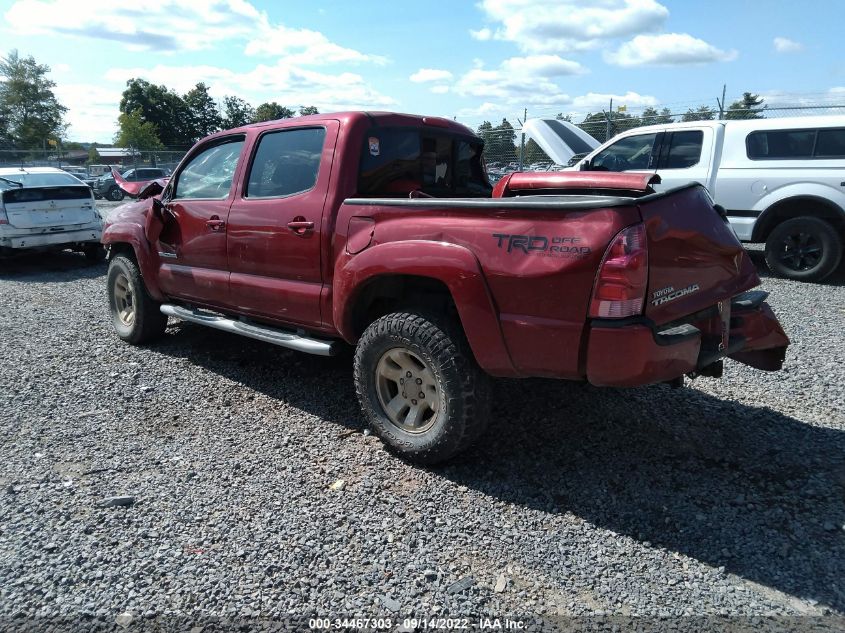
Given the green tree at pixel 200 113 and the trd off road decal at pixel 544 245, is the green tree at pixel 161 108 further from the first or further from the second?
the trd off road decal at pixel 544 245

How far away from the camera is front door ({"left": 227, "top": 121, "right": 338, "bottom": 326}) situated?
388 centimetres

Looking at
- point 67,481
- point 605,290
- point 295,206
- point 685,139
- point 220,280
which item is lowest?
point 67,481

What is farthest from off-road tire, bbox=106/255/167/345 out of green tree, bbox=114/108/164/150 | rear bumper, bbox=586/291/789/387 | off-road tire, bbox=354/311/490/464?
green tree, bbox=114/108/164/150

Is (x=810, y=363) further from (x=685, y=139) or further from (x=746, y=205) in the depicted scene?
(x=685, y=139)

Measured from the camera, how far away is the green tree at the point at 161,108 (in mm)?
79688

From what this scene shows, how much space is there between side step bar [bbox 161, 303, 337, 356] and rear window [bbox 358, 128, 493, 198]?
1014mm

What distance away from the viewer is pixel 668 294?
287cm

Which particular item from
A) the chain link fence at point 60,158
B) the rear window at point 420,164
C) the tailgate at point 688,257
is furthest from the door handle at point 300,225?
the chain link fence at point 60,158

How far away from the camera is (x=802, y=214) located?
8312 mm

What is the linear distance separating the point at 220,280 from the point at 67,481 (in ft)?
5.76

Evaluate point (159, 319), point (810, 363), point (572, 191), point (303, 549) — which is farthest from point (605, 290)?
point (159, 319)

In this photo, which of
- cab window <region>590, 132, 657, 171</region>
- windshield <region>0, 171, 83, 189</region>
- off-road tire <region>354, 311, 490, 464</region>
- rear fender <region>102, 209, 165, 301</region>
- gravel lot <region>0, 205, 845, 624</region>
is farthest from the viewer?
windshield <region>0, 171, 83, 189</region>

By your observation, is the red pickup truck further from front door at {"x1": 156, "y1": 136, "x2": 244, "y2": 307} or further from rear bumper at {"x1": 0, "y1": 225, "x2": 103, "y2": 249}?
rear bumper at {"x1": 0, "y1": 225, "x2": 103, "y2": 249}

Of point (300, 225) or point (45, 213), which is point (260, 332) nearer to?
point (300, 225)
